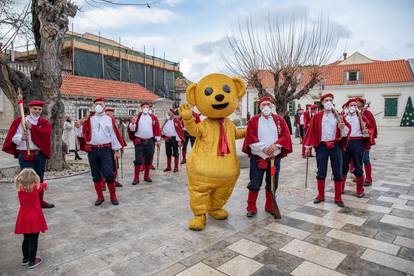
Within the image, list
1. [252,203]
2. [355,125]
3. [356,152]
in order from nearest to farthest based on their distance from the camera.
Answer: [252,203] → [356,152] → [355,125]

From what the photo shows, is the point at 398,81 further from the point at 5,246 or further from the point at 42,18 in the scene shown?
the point at 5,246

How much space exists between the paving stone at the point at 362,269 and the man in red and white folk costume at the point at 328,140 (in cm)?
204

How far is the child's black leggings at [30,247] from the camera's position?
309 centimetres

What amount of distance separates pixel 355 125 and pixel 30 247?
5.43 m

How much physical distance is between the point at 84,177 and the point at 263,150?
479 centimetres

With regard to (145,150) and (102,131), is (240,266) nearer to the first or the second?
(102,131)

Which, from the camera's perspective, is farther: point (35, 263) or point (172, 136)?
point (172, 136)

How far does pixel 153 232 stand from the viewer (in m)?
4.01

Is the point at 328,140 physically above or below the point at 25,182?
above

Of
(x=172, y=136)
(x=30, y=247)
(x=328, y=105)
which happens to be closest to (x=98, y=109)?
(x=30, y=247)

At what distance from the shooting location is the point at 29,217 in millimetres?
3062

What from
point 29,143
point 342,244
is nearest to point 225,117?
point 342,244

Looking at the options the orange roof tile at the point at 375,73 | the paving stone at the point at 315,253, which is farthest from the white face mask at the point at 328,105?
the orange roof tile at the point at 375,73

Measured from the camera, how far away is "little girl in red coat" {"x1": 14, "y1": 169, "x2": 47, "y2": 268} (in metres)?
3.06
